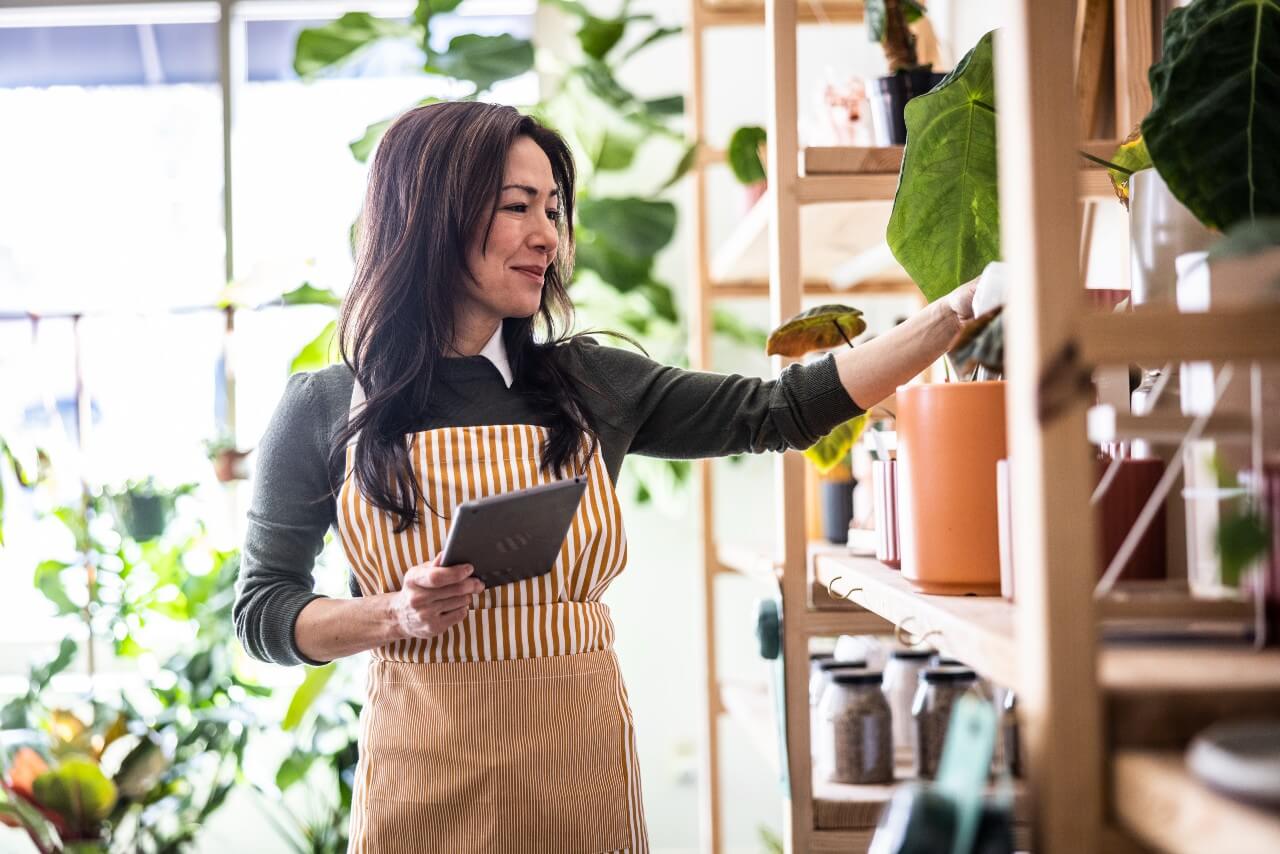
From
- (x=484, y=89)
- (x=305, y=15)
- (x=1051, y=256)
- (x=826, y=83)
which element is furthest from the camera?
(x=305, y=15)

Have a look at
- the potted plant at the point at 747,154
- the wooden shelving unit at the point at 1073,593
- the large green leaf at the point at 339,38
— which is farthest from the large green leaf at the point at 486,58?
the wooden shelving unit at the point at 1073,593

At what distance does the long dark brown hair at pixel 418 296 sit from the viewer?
4.37ft

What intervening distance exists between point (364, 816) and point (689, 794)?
1903 millimetres

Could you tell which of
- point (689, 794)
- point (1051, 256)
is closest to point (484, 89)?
point (689, 794)

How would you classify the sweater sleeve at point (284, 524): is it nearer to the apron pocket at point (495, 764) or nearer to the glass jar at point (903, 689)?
the apron pocket at point (495, 764)

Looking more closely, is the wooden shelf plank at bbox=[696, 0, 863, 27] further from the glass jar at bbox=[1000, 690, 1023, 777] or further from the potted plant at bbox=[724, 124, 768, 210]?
the glass jar at bbox=[1000, 690, 1023, 777]

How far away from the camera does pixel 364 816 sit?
1.31 metres

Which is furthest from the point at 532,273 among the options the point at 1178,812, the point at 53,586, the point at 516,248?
the point at 53,586

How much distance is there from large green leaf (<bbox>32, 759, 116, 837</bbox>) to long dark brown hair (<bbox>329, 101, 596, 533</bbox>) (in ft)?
4.65

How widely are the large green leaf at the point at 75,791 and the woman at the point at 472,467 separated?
1.29 m

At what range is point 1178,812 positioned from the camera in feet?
1.70

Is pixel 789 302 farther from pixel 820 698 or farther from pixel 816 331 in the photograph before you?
pixel 820 698

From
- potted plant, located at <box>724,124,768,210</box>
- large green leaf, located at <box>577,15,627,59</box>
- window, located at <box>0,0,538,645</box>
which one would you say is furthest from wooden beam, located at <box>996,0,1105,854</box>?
window, located at <box>0,0,538,645</box>

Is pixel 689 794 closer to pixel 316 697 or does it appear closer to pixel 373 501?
pixel 316 697
